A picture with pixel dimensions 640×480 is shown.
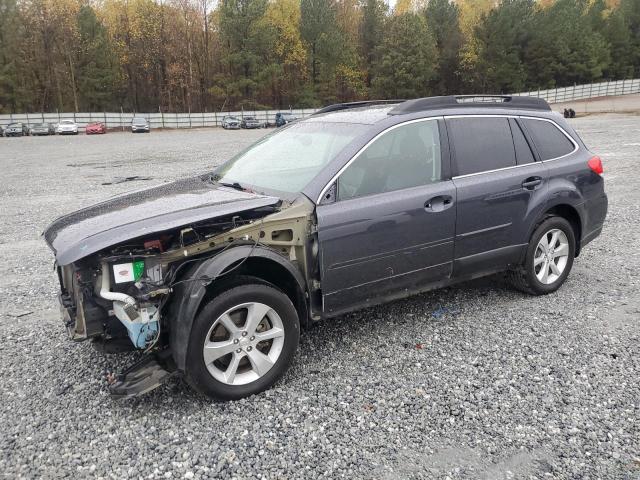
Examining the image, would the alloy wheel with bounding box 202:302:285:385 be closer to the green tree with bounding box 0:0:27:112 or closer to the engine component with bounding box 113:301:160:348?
the engine component with bounding box 113:301:160:348

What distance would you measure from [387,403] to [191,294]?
1378mm

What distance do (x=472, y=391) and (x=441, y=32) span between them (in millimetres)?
70895

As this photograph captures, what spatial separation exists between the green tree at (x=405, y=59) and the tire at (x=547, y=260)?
192 ft

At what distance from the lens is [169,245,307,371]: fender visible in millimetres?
3020

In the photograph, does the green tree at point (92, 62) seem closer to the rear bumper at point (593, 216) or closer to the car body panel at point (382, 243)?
the rear bumper at point (593, 216)

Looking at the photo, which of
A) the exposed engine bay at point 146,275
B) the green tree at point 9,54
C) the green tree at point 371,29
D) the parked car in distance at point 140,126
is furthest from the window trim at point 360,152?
the green tree at point 371,29

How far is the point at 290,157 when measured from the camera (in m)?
4.24

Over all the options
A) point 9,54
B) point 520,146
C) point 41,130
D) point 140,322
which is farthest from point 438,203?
point 9,54

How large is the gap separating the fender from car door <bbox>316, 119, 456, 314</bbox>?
0.60 meters

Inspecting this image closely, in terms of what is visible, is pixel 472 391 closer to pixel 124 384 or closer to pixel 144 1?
pixel 124 384

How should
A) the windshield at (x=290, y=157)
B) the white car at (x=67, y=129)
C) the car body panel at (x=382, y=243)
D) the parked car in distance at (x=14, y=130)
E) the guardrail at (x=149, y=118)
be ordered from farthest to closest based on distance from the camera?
1. the guardrail at (x=149, y=118)
2. the white car at (x=67, y=129)
3. the parked car in distance at (x=14, y=130)
4. the windshield at (x=290, y=157)
5. the car body panel at (x=382, y=243)

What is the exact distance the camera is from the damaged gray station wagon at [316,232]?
3076 millimetres

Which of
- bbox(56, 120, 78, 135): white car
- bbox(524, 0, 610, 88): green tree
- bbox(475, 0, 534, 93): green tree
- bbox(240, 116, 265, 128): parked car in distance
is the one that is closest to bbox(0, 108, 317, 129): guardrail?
bbox(240, 116, 265, 128): parked car in distance

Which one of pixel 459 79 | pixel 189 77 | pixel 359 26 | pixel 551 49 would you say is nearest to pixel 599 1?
pixel 551 49
